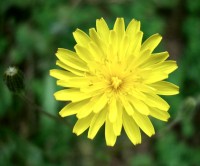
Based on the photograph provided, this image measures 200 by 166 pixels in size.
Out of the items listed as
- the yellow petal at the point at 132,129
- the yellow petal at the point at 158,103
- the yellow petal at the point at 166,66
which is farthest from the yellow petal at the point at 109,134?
the yellow petal at the point at 166,66

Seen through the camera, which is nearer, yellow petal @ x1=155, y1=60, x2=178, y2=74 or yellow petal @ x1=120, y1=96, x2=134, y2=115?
yellow petal @ x1=120, y1=96, x2=134, y2=115

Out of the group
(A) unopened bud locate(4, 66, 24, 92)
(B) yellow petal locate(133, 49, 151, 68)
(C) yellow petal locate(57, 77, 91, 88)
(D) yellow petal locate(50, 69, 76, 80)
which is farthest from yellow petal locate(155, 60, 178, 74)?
(A) unopened bud locate(4, 66, 24, 92)

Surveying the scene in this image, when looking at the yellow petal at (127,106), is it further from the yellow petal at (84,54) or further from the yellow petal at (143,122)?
the yellow petal at (84,54)

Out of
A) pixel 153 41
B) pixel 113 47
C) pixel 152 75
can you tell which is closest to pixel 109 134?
pixel 152 75

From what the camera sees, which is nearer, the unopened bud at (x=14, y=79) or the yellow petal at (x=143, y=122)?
the yellow petal at (x=143, y=122)

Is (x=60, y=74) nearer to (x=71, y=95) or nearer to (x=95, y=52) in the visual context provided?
(x=71, y=95)

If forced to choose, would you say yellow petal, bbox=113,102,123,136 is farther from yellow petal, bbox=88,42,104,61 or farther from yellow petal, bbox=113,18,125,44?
yellow petal, bbox=113,18,125,44
